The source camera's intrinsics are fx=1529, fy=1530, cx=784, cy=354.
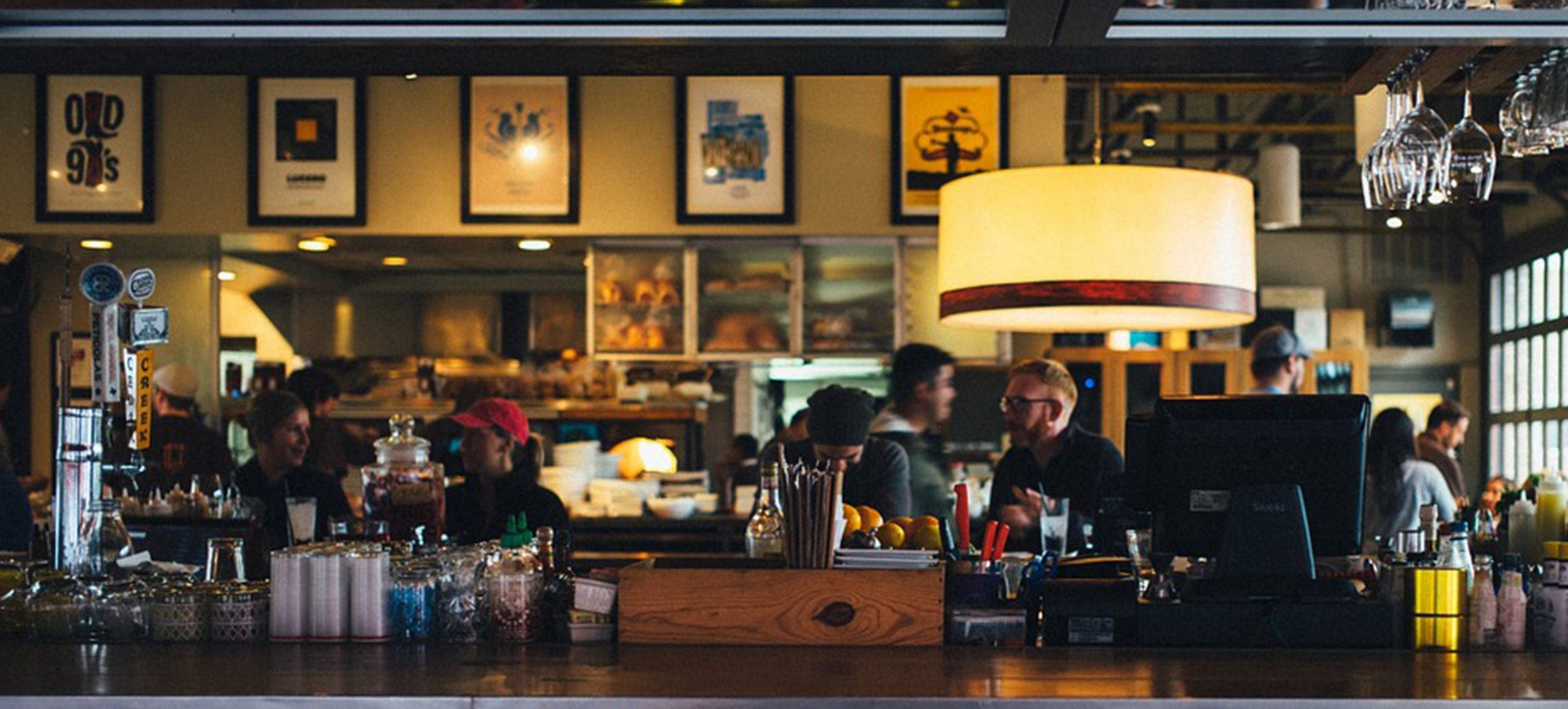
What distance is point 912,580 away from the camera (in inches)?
108

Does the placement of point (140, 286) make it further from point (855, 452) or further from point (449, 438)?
point (449, 438)

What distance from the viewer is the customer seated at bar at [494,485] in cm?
471

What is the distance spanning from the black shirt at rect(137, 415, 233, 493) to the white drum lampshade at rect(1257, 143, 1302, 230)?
517cm

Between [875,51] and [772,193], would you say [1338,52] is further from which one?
[772,193]

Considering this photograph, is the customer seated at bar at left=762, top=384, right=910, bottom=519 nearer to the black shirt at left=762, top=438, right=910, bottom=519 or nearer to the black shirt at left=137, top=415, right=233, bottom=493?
the black shirt at left=762, top=438, right=910, bottom=519

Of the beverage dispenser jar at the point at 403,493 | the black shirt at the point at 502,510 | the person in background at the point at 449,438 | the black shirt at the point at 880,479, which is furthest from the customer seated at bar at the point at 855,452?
the person in background at the point at 449,438

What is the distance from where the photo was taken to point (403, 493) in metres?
3.70

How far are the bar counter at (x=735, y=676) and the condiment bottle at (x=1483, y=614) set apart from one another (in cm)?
7

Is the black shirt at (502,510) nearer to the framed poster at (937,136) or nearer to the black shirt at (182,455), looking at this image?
the black shirt at (182,455)

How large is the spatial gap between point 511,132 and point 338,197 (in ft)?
2.73

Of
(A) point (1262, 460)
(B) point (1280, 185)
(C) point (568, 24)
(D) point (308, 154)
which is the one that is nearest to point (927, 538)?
(A) point (1262, 460)

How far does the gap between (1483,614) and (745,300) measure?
4561 mm

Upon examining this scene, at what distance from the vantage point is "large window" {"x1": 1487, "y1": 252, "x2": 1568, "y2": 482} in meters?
11.4

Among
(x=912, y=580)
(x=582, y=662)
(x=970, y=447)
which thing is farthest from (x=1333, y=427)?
(x=970, y=447)
